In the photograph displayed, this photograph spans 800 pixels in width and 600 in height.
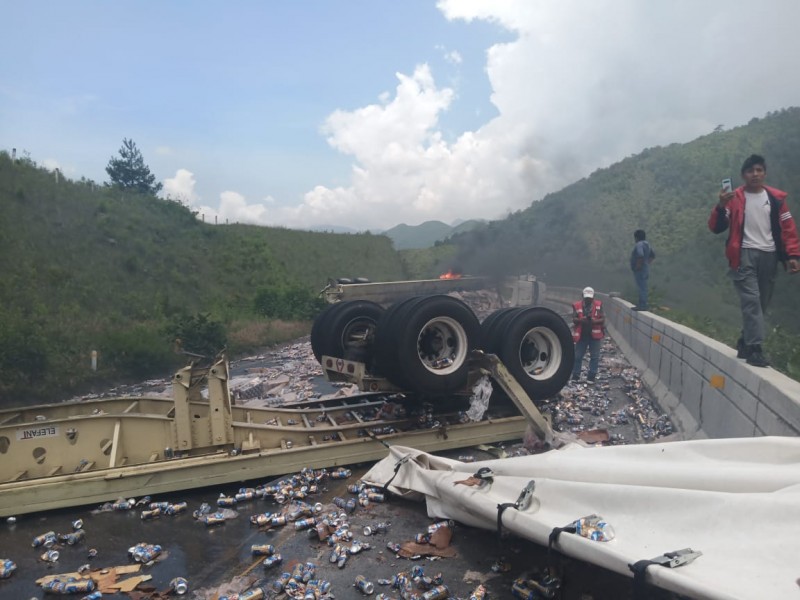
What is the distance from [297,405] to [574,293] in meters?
18.5

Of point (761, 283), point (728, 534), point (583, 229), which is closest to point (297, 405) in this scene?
point (761, 283)

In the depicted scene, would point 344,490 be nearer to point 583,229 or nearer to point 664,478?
point 664,478

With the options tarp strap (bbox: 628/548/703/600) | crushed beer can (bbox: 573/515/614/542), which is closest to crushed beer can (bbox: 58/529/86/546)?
crushed beer can (bbox: 573/515/614/542)

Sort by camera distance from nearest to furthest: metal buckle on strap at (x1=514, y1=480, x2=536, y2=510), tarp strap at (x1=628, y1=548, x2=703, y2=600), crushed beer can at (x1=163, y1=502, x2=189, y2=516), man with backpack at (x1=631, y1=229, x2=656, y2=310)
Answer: tarp strap at (x1=628, y1=548, x2=703, y2=600) → metal buckle on strap at (x1=514, y1=480, x2=536, y2=510) → crushed beer can at (x1=163, y1=502, x2=189, y2=516) → man with backpack at (x1=631, y1=229, x2=656, y2=310)

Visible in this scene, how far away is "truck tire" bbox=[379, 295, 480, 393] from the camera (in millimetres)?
5883

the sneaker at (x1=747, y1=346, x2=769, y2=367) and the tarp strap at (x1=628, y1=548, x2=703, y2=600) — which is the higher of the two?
the sneaker at (x1=747, y1=346, x2=769, y2=367)

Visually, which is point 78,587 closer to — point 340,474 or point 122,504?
point 122,504

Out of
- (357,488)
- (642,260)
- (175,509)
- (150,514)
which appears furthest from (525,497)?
(642,260)

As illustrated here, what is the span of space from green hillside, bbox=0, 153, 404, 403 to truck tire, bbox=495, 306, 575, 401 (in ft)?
30.3

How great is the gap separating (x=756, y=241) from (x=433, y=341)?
129 inches

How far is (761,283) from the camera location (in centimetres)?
488

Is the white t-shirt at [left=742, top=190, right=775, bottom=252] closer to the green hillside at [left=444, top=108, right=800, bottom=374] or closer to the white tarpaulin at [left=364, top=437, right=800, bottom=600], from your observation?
the white tarpaulin at [left=364, top=437, right=800, bottom=600]

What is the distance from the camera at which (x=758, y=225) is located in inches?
188

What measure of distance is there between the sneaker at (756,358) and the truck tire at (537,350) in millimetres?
2251
